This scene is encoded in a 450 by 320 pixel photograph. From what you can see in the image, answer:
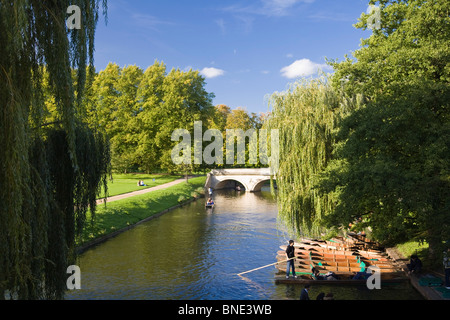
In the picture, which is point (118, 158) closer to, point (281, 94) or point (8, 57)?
point (281, 94)

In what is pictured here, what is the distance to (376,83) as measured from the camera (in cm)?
1741

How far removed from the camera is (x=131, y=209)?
34188 mm

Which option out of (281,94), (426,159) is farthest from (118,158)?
(426,159)

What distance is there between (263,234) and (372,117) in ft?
50.9

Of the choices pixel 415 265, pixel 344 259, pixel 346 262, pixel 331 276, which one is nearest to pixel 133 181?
pixel 344 259

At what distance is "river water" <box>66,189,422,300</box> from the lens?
16422mm

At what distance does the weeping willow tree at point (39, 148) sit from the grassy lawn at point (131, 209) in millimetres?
10308

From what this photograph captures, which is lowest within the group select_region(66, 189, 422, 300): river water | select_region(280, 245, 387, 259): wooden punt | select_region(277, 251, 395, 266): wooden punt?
select_region(66, 189, 422, 300): river water

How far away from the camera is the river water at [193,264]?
16.4 metres

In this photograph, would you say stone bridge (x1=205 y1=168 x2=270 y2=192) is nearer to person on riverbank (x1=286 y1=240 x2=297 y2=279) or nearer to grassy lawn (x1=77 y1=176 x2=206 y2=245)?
grassy lawn (x1=77 y1=176 x2=206 y2=245)

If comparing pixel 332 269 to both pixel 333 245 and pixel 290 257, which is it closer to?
pixel 290 257

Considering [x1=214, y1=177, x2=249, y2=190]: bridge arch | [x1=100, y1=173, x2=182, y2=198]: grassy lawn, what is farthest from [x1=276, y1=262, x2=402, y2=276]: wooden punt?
[x1=214, y1=177, x2=249, y2=190]: bridge arch

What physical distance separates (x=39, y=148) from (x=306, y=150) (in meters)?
14.3

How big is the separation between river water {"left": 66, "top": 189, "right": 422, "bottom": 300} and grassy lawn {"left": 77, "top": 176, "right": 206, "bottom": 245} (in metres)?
1.17
